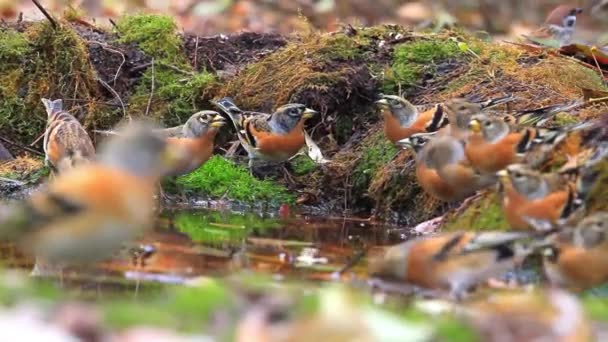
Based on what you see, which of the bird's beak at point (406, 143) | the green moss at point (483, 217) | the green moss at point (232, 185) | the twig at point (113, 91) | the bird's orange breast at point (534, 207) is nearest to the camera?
the bird's orange breast at point (534, 207)

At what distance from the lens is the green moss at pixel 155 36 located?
13.3 meters

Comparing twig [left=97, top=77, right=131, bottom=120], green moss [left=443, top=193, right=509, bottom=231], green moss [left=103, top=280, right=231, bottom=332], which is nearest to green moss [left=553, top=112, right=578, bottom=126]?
green moss [left=443, top=193, right=509, bottom=231]

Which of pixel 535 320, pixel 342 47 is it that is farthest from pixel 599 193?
pixel 342 47

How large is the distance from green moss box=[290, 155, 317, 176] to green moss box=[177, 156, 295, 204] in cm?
35

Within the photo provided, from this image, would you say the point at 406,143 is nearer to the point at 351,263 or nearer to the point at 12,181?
the point at 351,263

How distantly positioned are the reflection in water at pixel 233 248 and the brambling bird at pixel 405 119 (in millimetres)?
980

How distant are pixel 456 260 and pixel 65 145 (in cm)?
512

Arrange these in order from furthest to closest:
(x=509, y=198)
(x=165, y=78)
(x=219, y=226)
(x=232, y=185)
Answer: (x=165, y=78) → (x=232, y=185) → (x=219, y=226) → (x=509, y=198)

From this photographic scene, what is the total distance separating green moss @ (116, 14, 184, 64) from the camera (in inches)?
525

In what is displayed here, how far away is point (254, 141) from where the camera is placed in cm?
1136

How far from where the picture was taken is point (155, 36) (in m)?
13.5

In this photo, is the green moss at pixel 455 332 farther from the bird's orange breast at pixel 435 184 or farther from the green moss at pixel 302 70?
the green moss at pixel 302 70

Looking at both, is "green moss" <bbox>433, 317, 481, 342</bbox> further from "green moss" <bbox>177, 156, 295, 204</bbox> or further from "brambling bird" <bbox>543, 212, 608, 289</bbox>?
"green moss" <bbox>177, 156, 295, 204</bbox>

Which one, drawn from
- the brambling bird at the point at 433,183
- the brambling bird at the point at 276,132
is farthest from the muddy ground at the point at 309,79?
the brambling bird at the point at 433,183
